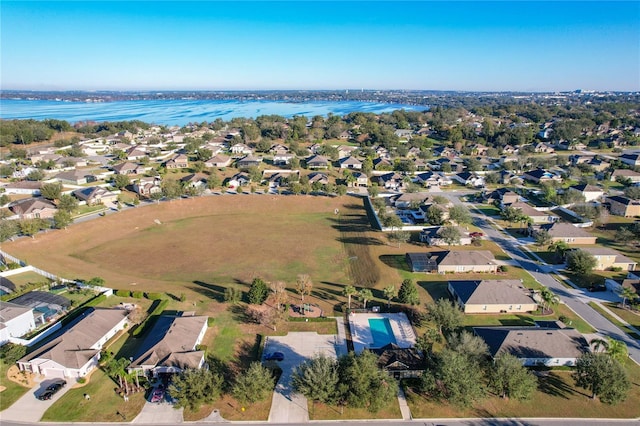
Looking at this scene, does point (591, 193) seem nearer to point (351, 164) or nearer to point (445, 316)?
point (351, 164)

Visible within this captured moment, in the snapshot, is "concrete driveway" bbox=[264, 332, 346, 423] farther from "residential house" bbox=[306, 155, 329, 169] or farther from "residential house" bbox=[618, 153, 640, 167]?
"residential house" bbox=[618, 153, 640, 167]

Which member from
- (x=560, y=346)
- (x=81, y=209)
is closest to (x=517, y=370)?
(x=560, y=346)

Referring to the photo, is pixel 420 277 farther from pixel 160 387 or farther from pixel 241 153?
pixel 241 153

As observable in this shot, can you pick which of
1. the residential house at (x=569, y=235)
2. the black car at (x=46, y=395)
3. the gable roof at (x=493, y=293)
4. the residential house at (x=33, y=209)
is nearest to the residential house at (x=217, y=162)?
the residential house at (x=33, y=209)

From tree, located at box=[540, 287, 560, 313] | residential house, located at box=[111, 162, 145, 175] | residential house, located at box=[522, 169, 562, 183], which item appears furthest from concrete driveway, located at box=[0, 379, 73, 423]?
residential house, located at box=[522, 169, 562, 183]

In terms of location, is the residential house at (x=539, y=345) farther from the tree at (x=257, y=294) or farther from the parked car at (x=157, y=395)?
the parked car at (x=157, y=395)

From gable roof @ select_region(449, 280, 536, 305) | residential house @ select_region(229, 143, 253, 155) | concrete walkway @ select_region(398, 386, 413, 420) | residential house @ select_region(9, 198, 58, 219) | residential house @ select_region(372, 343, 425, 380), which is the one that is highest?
residential house @ select_region(229, 143, 253, 155)
